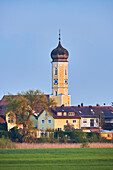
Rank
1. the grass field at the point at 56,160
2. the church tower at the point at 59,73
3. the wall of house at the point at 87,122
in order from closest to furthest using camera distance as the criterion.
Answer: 1. the grass field at the point at 56,160
2. the wall of house at the point at 87,122
3. the church tower at the point at 59,73

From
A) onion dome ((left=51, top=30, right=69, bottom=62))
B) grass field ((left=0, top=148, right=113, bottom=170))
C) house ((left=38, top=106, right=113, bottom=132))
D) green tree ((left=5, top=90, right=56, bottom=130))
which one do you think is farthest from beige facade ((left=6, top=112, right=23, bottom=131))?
onion dome ((left=51, top=30, right=69, bottom=62))

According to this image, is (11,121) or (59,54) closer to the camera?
(11,121)

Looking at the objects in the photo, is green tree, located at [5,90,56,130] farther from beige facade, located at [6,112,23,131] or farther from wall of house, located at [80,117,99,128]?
wall of house, located at [80,117,99,128]

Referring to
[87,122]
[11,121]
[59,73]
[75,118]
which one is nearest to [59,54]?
[59,73]

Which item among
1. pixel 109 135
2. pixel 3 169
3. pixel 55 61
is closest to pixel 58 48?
pixel 55 61

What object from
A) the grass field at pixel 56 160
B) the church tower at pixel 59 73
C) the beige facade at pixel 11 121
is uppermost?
the church tower at pixel 59 73

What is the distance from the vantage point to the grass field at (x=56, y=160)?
121ft

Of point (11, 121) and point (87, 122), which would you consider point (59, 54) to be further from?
point (11, 121)

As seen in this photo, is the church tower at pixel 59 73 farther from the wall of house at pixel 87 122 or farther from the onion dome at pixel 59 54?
the wall of house at pixel 87 122

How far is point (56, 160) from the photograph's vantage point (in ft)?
136

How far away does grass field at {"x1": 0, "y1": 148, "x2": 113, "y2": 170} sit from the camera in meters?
36.9

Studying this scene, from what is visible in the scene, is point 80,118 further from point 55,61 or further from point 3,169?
point 3,169

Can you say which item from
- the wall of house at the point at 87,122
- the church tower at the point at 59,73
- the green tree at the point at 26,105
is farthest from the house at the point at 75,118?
the church tower at the point at 59,73

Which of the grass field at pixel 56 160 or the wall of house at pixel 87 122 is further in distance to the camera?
the wall of house at pixel 87 122
